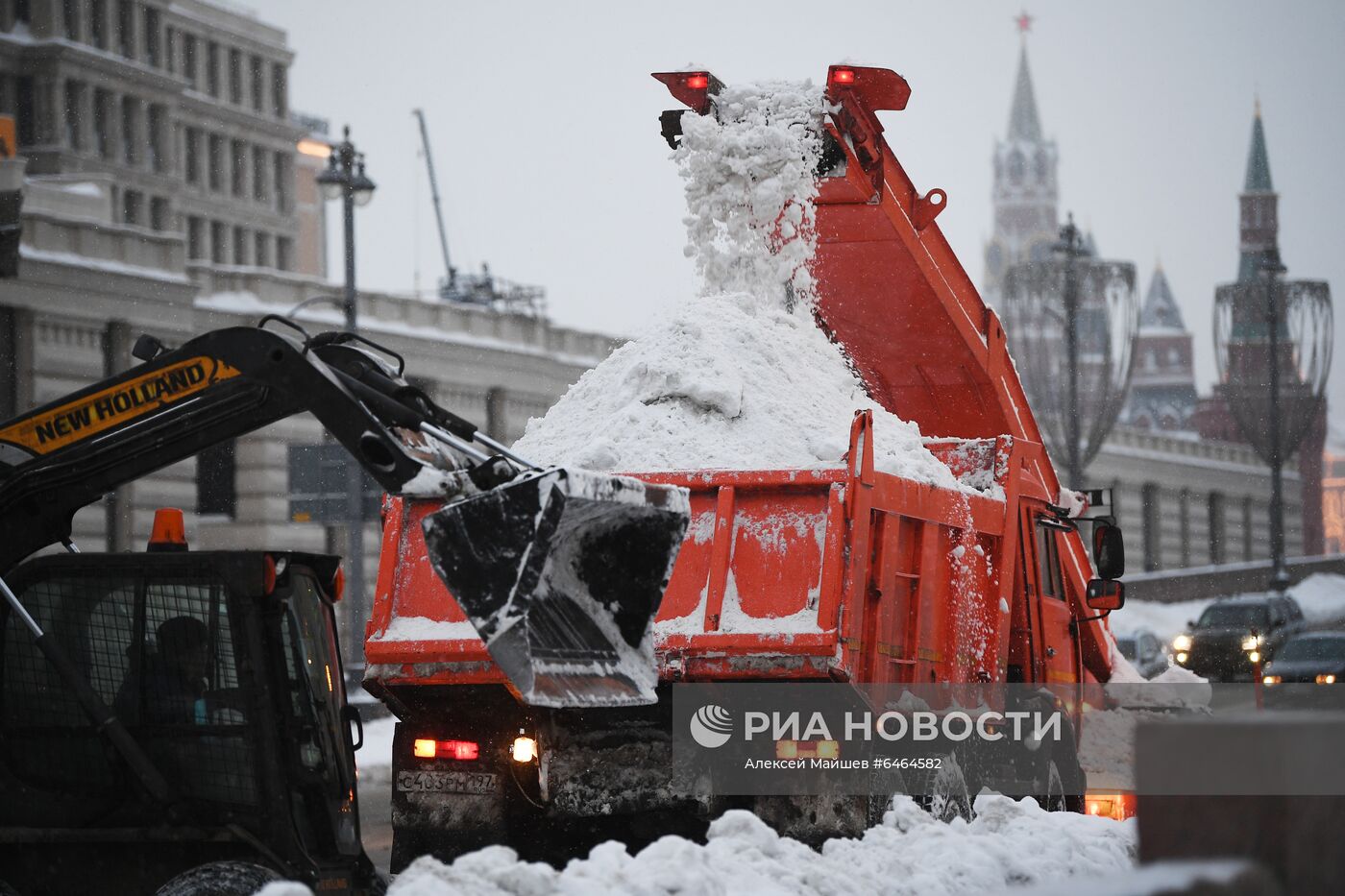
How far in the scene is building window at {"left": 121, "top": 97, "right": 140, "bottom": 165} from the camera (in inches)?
2301

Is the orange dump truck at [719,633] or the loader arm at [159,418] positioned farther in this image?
the orange dump truck at [719,633]

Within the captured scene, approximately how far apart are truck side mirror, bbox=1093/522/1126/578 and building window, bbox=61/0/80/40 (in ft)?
162

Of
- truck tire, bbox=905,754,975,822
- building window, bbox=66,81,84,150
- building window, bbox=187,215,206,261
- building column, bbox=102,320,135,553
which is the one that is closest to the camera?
truck tire, bbox=905,754,975,822

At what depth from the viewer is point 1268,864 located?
4.05m

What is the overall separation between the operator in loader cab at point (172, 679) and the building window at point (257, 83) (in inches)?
2727

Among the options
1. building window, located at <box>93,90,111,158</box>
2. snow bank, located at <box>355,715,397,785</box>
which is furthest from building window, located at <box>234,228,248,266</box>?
snow bank, located at <box>355,715,397,785</box>

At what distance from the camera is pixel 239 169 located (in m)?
72.9

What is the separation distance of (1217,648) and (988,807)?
2244cm

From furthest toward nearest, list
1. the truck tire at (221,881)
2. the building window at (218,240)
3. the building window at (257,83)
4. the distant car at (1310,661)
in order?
the building window at (257,83), the building window at (218,240), the distant car at (1310,661), the truck tire at (221,881)

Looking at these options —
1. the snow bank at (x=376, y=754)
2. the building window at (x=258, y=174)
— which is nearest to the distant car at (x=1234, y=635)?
the snow bank at (x=376, y=754)

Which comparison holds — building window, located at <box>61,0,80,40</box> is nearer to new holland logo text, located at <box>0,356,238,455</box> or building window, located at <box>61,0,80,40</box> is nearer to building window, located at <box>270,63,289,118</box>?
building window, located at <box>270,63,289,118</box>

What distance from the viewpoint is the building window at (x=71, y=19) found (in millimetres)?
53500

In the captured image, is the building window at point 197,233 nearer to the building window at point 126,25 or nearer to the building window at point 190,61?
the building window at point 190,61

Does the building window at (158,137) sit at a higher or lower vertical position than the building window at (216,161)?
lower
